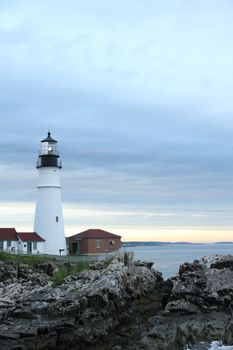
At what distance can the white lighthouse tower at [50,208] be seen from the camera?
51.3 m

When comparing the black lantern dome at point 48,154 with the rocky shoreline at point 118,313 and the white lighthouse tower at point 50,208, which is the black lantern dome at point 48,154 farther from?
the rocky shoreline at point 118,313

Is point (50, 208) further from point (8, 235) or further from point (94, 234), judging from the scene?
point (94, 234)

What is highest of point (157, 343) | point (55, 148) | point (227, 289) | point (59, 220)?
point (55, 148)

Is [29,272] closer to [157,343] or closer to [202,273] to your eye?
[202,273]

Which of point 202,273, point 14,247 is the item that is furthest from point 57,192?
point 202,273

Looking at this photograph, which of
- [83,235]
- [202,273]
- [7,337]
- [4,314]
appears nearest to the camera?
[7,337]

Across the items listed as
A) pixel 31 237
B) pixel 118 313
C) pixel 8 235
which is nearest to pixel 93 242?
pixel 8 235

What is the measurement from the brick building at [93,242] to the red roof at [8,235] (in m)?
11.3

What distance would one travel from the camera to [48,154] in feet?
173

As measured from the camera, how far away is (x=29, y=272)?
30375 millimetres

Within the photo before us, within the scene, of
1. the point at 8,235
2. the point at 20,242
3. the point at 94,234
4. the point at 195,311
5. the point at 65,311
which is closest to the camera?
the point at 65,311

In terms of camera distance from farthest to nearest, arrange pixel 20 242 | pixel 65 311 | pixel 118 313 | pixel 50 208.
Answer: pixel 20 242 < pixel 50 208 < pixel 118 313 < pixel 65 311

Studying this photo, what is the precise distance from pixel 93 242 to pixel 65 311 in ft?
154

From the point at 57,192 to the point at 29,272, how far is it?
71.1ft
